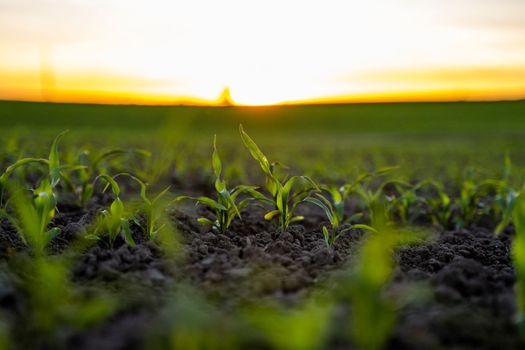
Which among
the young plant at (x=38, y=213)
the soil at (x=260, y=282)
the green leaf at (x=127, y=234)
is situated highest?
the young plant at (x=38, y=213)

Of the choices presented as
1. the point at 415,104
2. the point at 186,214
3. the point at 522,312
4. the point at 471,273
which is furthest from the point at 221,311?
the point at 415,104

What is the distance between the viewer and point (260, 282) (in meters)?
1.52

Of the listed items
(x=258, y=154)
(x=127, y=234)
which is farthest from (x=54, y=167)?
(x=258, y=154)

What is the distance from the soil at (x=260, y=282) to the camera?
123 centimetres

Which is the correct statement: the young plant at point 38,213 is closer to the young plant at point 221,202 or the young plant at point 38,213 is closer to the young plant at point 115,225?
the young plant at point 115,225

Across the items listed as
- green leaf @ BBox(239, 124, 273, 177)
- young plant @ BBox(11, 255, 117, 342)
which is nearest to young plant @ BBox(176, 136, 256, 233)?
green leaf @ BBox(239, 124, 273, 177)

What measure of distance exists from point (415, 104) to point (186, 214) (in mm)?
33994

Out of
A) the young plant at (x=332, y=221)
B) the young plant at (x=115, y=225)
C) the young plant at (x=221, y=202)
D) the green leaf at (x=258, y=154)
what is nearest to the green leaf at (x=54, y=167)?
the young plant at (x=115, y=225)

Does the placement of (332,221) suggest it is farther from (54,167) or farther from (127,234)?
(54,167)

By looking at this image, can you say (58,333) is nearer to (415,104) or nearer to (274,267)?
(274,267)

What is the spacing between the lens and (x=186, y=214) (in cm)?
259

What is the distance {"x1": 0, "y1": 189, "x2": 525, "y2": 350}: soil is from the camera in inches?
48.3

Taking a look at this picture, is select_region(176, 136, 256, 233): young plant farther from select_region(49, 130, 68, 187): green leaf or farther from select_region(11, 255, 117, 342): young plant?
select_region(11, 255, 117, 342): young plant

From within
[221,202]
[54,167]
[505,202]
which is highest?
[54,167]
